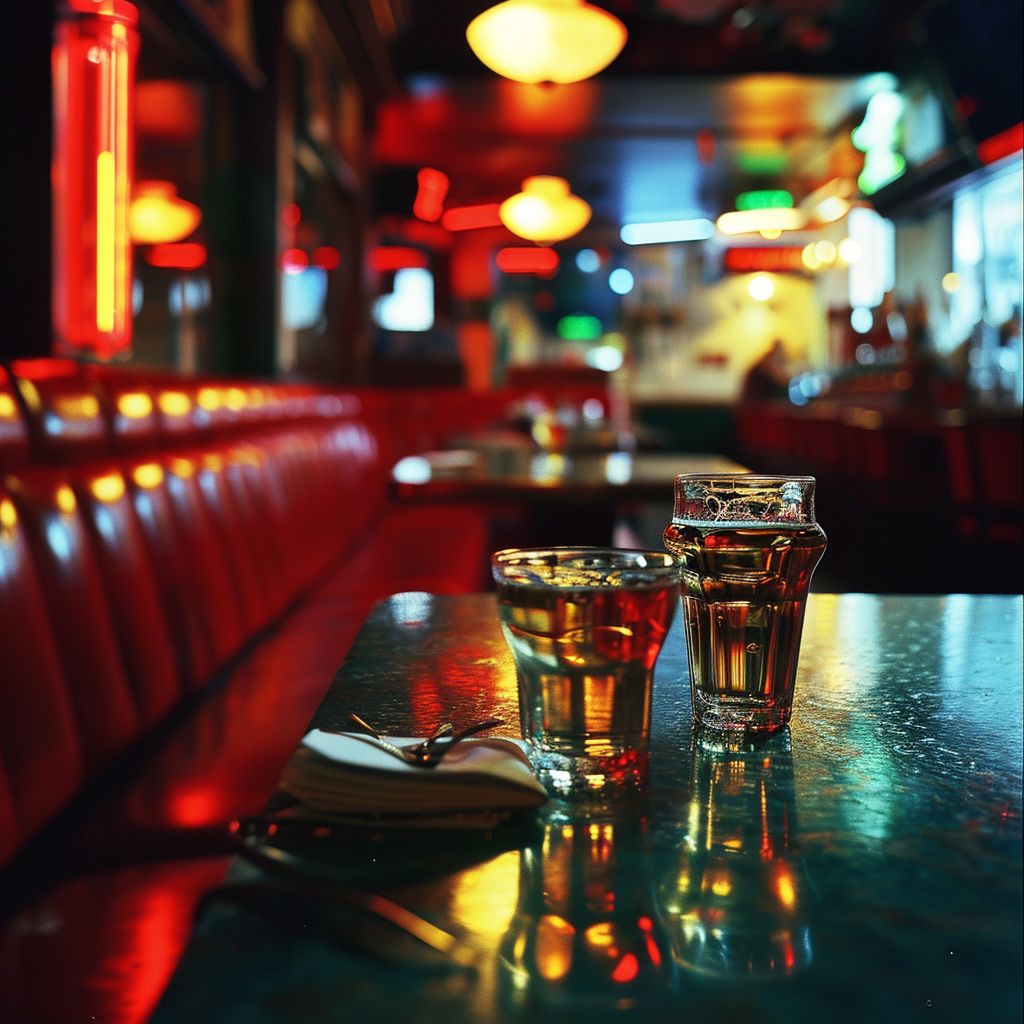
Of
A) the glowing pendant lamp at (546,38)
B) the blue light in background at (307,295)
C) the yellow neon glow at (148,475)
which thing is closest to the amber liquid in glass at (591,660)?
the yellow neon glow at (148,475)

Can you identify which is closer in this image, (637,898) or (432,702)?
(637,898)

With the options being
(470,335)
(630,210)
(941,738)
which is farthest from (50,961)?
(470,335)

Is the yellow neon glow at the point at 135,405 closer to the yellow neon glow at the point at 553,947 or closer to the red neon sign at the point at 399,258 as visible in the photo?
the yellow neon glow at the point at 553,947

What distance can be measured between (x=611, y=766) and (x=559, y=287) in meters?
18.8

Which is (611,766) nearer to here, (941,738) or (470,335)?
(941,738)

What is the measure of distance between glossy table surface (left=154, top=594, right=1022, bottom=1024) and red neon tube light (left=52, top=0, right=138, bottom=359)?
2.04 metres

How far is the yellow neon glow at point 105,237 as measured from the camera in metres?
2.46

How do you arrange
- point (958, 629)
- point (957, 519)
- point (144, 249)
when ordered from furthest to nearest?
point (144, 249)
point (957, 519)
point (958, 629)

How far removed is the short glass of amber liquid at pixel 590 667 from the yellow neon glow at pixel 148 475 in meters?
1.40

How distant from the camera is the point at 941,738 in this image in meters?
0.66

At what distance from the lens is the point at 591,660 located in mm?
595

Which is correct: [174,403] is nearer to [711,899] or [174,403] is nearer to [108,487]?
[108,487]

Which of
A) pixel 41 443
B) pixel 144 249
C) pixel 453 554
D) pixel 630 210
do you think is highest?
pixel 630 210

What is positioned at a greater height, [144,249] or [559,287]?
[559,287]
